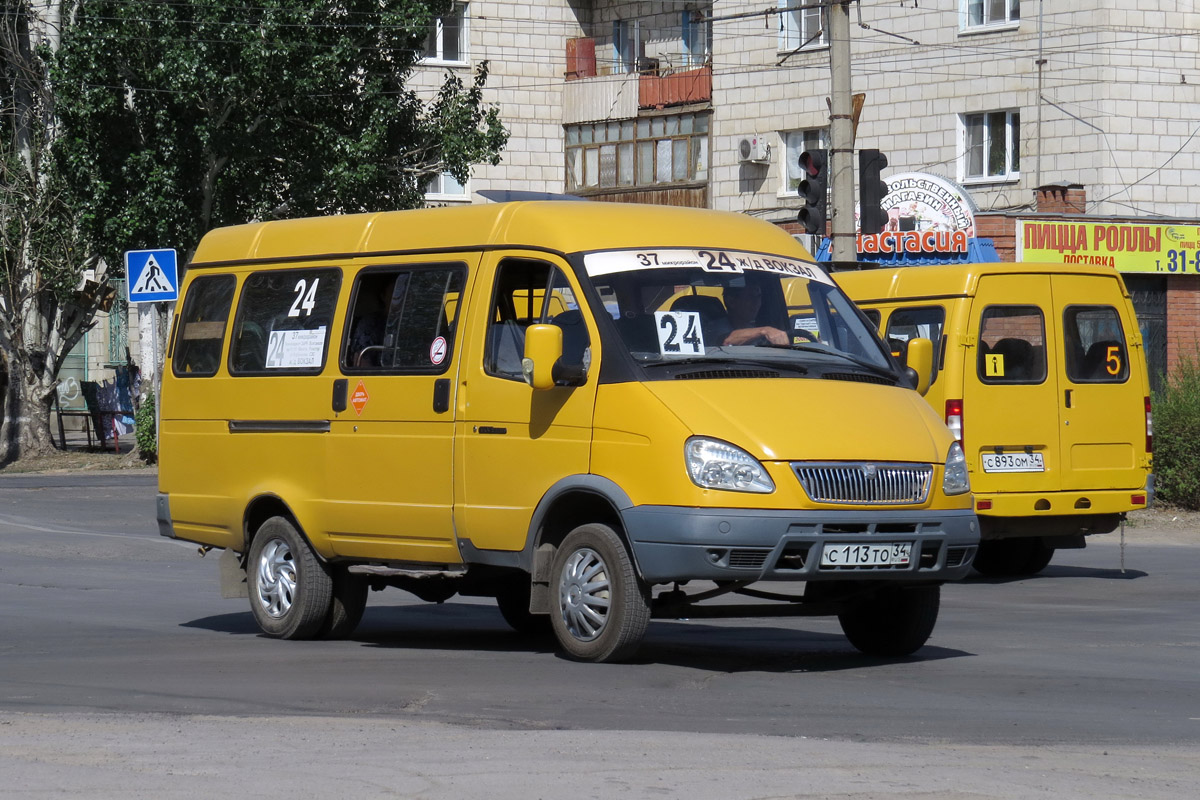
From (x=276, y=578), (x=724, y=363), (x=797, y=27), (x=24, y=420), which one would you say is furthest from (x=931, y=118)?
(x=724, y=363)

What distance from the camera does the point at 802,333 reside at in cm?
1006

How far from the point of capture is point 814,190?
66.2ft

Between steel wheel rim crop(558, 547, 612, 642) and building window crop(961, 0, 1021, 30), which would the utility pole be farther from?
building window crop(961, 0, 1021, 30)

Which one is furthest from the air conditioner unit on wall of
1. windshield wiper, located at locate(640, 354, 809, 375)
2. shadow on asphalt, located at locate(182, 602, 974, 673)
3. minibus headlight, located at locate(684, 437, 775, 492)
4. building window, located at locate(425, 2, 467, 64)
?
minibus headlight, located at locate(684, 437, 775, 492)

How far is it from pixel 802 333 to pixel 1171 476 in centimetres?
1227

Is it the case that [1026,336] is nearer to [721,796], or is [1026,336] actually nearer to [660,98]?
[721,796]

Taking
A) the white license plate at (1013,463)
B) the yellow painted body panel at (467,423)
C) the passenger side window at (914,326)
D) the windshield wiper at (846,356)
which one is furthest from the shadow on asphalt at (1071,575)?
the yellow painted body panel at (467,423)

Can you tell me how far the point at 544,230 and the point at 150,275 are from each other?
13307 mm

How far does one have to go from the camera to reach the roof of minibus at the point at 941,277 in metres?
15.2

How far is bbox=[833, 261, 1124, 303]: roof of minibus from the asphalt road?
8.25ft

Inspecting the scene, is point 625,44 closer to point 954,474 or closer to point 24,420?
point 24,420

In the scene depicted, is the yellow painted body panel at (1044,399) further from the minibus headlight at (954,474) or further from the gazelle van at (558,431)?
the minibus headlight at (954,474)

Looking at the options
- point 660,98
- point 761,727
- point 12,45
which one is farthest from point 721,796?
point 660,98

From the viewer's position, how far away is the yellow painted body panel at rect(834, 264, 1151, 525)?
49.2 feet
